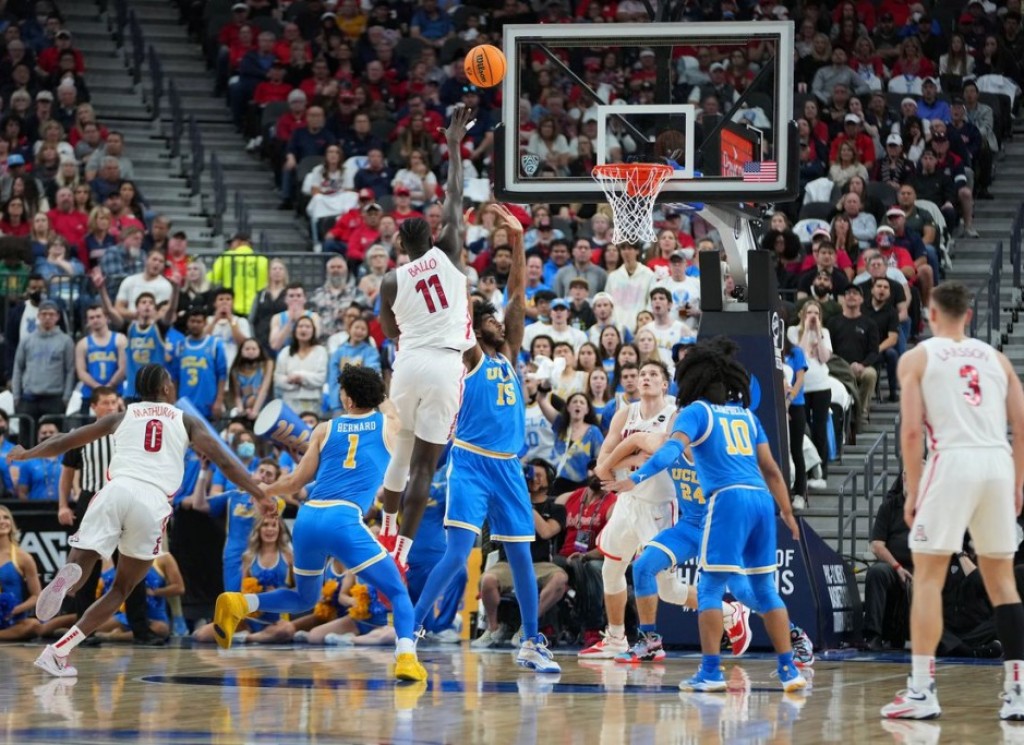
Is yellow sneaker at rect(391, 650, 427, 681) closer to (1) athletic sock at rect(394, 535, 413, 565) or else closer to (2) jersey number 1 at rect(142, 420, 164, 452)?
(1) athletic sock at rect(394, 535, 413, 565)

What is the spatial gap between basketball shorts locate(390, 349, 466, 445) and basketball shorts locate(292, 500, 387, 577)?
31.7 inches

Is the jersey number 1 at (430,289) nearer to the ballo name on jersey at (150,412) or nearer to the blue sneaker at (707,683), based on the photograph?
the ballo name on jersey at (150,412)

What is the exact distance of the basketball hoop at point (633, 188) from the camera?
43.0 feet

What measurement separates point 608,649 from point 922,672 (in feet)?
14.1

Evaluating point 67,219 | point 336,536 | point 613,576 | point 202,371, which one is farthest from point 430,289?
point 67,219

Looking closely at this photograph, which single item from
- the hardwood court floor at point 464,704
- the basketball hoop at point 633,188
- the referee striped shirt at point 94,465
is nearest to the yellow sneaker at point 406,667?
the hardwood court floor at point 464,704

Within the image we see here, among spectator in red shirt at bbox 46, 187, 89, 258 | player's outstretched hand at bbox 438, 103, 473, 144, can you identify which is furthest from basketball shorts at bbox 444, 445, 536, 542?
spectator in red shirt at bbox 46, 187, 89, 258

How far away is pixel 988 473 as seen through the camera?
29.3 feet

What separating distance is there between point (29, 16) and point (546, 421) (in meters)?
13.5

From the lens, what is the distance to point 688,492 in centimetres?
1234

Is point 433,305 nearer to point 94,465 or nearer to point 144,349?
point 94,465

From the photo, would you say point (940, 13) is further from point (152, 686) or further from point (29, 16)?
point (152, 686)

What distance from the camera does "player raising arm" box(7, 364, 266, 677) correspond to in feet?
37.8

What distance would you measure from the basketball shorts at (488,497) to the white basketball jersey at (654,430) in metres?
1.65
